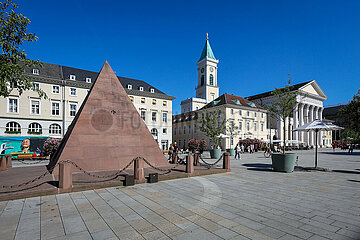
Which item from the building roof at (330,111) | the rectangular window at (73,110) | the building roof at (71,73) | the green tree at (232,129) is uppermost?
the building roof at (71,73)

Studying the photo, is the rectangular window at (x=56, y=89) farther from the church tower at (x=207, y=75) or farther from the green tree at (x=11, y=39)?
the church tower at (x=207, y=75)

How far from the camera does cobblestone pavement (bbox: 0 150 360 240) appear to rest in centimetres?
386

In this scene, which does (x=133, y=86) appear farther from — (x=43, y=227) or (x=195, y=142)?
(x=43, y=227)

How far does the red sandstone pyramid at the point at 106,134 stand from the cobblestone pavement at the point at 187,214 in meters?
2.82

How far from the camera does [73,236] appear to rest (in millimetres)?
3740

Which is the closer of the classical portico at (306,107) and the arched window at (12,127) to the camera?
the arched window at (12,127)

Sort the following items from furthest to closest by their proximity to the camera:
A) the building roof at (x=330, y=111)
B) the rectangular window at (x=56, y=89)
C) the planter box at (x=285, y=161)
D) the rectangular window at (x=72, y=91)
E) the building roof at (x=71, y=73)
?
the building roof at (x=330, y=111), the rectangular window at (x=72, y=91), the building roof at (x=71, y=73), the rectangular window at (x=56, y=89), the planter box at (x=285, y=161)

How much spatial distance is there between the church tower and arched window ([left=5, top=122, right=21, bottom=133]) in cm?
4915

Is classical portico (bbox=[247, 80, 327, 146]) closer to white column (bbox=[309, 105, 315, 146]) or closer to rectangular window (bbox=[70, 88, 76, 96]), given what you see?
white column (bbox=[309, 105, 315, 146])

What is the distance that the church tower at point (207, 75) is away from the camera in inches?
2586

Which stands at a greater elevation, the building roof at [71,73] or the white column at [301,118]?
the building roof at [71,73]

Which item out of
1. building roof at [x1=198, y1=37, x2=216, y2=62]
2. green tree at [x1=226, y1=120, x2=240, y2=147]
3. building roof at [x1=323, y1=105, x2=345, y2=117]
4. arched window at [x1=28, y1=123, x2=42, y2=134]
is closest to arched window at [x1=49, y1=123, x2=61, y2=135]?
arched window at [x1=28, y1=123, x2=42, y2=134]

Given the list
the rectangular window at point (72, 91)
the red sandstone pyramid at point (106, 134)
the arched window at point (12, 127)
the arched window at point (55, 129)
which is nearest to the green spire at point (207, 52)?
the rectangular window at point (72, 91)

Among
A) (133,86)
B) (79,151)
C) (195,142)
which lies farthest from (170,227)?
(133,86)
